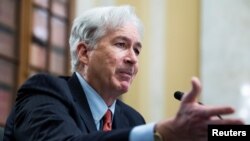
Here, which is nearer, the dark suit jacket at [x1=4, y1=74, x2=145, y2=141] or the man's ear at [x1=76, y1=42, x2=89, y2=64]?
the dark suit jacket at [x1=4, y1=74, x2=145, y2=141]

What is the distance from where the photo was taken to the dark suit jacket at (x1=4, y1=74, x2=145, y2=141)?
4.56 feet

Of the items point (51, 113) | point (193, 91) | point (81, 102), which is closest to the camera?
point (193, 91)

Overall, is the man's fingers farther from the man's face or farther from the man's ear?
the man's ear

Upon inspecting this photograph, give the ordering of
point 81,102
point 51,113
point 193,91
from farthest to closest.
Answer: point 81,102
point 51,113
point 193,91

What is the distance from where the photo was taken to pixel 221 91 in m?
3.77

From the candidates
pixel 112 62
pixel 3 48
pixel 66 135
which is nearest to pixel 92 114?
pixel 112 62

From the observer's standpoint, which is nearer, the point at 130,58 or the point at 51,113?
the point at 51,113

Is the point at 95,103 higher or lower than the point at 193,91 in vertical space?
lower

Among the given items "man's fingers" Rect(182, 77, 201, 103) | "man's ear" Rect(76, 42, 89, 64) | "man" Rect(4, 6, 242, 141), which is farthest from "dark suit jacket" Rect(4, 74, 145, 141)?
"man's fingers" Rect(182, 77, 201, 103)

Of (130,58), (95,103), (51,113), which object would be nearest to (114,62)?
(130,58)

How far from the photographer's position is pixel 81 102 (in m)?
1.74

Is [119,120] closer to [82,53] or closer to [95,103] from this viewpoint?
[95,103]

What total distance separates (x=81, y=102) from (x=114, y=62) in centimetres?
20

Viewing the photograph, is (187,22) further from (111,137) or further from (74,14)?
(111,137)
